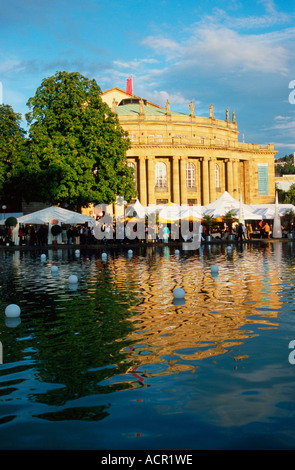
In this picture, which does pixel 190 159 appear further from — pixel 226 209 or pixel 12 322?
pixel 12 322

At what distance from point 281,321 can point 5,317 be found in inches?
195

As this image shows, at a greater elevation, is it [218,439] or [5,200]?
[5,200]

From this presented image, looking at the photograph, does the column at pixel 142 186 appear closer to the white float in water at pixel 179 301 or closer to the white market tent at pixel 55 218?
the white market tent at pixel 55 218

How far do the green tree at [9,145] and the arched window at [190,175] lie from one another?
24.5 meters

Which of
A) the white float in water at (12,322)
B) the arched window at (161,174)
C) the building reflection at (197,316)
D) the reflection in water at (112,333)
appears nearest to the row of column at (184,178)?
the arched window at (161,174)

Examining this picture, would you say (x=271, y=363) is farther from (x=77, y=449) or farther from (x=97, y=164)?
(x=97, y=164)

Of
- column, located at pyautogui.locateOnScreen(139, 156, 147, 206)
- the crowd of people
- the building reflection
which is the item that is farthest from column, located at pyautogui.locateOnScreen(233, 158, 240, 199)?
the building reflection

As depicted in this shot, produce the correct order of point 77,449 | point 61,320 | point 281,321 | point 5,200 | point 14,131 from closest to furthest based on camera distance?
point 77,449
point 281,321
point 61,320
point 14,131
point 5,200

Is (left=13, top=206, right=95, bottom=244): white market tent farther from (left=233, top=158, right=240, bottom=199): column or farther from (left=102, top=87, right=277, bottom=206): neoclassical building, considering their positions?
(left=233, top=158, right=240, bottom=199): column

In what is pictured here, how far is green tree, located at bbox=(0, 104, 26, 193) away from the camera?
44906 mm

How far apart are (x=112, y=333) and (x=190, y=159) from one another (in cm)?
6564

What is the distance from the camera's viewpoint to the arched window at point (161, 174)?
233 ft
